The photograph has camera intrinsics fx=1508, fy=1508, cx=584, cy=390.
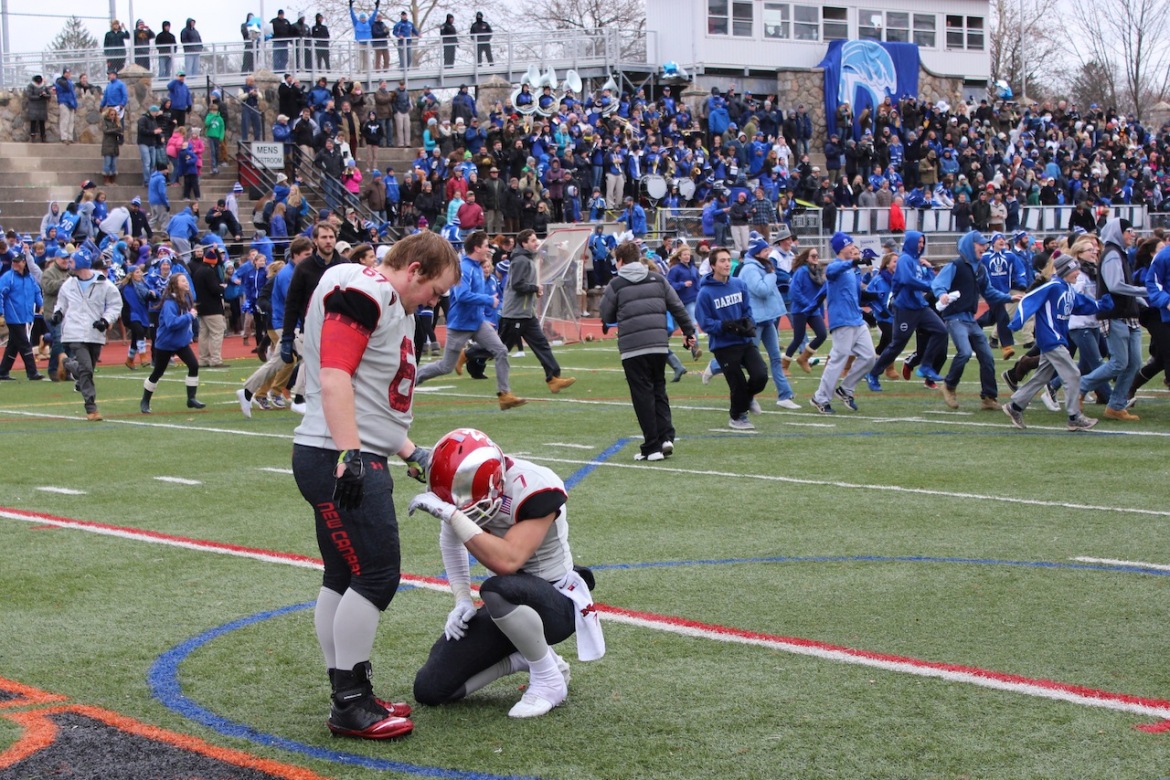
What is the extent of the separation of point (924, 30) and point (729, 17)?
8979 mm

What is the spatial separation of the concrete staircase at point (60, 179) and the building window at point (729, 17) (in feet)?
64.0

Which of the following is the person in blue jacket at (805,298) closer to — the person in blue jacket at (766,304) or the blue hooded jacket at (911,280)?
the person in blue jacket at (766,304)

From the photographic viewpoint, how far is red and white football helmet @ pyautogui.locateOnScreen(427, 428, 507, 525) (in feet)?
16.8

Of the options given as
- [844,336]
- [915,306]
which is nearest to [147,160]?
[844,336]

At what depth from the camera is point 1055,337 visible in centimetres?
1332

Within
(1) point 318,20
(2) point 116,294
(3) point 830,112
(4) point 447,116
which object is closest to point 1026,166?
(3) point 830,112

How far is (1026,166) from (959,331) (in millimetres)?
30610

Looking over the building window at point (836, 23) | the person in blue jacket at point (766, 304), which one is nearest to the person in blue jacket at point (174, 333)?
the person in blue jacket at point (766, 304)

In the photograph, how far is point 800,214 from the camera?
35.7m

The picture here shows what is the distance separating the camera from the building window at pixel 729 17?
47.1m

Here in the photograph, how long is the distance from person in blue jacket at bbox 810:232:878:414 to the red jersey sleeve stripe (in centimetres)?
1060

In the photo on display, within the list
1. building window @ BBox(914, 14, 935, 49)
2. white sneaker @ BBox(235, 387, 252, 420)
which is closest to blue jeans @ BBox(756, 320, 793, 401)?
white sneaker @ BBox(235, 387, 252, 420)

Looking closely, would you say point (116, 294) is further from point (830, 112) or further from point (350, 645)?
point (830, 112)

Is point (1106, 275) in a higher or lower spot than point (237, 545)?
higher
